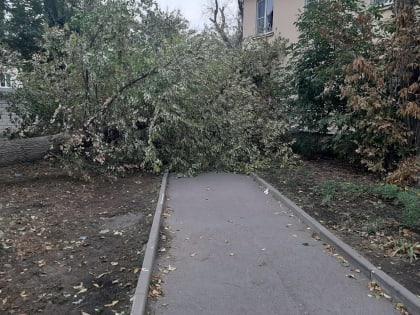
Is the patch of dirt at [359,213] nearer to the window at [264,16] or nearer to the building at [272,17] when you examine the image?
the building at [272,17]

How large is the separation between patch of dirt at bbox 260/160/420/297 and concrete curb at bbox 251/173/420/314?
135 millimetres

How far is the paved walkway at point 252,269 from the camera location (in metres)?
3.32

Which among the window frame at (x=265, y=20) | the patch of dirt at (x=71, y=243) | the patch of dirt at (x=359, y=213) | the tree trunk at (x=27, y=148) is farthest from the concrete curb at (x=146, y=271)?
the window frame at (x=265, y=20)

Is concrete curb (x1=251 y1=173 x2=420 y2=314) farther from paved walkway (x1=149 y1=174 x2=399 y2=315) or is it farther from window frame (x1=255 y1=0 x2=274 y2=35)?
window frame (x1=255 y1=0 x2=274 y2=35)

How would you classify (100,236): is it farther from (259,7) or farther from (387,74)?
(259,7)

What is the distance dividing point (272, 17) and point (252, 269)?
14768 mm

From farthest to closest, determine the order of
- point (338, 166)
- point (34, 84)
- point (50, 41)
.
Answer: point (338, 166)
point (34, 84)
point (50, 41)

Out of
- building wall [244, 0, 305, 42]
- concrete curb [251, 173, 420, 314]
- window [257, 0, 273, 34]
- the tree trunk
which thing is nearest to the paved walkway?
concrete curb [251, 173, 420, 314]

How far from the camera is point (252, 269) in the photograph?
13.3 ft

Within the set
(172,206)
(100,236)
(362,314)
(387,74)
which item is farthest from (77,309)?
(387,74)

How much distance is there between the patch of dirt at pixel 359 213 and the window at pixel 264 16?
31.5 ft

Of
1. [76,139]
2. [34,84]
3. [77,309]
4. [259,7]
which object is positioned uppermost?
[259,7]

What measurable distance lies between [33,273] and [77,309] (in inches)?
40.8

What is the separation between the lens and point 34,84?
31.3 ft
